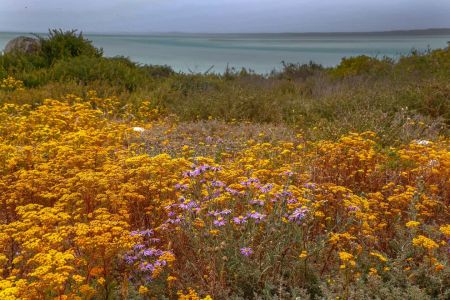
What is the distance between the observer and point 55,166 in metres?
5.14

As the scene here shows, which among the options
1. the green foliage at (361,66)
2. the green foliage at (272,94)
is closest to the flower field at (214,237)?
the green foliage at (272,94)

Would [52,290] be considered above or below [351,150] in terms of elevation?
below

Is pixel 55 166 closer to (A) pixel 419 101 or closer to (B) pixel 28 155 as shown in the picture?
(B) pixel 28 155

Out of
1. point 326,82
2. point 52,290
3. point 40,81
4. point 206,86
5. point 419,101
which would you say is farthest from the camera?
point 326,82

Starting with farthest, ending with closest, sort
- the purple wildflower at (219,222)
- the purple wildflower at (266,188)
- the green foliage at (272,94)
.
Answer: the green foliage at (272,94) → the purple wildflower at (266,188) → the purple wildflower at (219,222)

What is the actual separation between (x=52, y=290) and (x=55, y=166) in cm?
236

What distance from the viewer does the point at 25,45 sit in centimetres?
1817

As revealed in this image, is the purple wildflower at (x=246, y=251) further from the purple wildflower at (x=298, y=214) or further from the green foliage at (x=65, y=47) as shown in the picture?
the green foliage at (x=65, y=47)

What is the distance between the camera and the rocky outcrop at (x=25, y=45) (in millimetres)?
17969

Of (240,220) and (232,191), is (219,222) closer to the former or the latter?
(240,220)

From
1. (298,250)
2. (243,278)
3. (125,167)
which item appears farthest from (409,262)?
(125,167)

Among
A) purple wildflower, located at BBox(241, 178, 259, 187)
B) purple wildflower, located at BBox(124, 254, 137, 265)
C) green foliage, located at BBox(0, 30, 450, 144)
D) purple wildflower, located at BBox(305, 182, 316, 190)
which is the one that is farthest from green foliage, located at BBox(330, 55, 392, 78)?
purple wildflower, located at BBox(124, 254, 137, 265)

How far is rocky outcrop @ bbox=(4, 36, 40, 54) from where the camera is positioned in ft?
59.0

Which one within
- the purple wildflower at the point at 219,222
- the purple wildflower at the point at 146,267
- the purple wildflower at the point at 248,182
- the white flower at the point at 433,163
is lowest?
the purple wildflower at the point at 146,267
